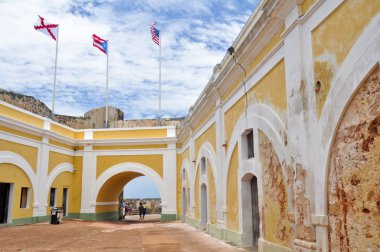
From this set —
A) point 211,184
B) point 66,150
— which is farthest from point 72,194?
point 211,184

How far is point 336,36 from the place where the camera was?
14.4 ft

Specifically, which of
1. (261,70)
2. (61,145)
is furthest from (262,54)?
(61,145)

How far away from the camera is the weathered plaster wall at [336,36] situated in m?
3.88

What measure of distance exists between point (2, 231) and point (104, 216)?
8.75 m

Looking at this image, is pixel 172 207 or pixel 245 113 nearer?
pixel 245 113

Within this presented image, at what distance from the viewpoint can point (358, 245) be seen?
12.9 feet

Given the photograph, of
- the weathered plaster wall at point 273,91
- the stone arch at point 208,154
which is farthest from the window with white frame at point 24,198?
the weathered plaster wall at point 273,91

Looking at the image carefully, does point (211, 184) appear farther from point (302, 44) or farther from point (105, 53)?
point (105, 53)

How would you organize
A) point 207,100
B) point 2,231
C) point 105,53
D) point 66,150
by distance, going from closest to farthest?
point 207,100
point 2,231
point 66,150
point 105,53

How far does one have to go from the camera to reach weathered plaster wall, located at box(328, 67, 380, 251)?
369 cm

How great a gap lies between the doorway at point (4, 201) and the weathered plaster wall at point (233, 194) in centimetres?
955

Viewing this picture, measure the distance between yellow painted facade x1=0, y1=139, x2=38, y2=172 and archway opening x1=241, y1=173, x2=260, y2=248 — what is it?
995 centimetres

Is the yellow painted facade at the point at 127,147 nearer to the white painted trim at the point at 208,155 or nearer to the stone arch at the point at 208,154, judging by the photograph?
the white painted trim at the point at 208,155

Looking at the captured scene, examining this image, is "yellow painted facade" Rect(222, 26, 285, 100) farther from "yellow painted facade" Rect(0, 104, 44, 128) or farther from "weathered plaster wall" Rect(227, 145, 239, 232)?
"yellow painted facade" Rect(0, 104, 44, 128)
